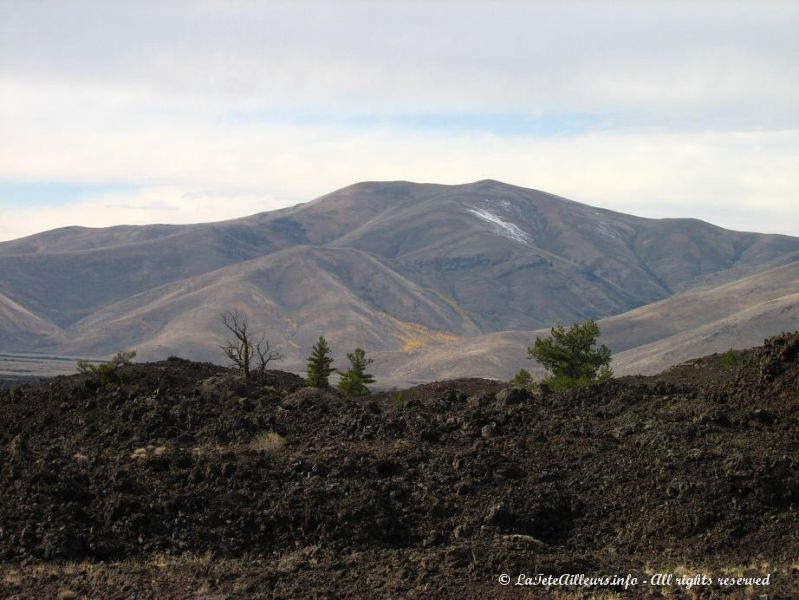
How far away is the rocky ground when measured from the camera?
42.4 ft

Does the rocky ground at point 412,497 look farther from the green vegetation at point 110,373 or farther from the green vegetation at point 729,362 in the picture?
the green vegetation at point 729,362

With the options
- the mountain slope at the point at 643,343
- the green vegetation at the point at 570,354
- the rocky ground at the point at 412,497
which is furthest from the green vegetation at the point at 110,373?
the mountain slope at the point at 643,343

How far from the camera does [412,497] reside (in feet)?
52.5

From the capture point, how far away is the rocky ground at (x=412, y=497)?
1293cm

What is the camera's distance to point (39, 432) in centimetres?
2183

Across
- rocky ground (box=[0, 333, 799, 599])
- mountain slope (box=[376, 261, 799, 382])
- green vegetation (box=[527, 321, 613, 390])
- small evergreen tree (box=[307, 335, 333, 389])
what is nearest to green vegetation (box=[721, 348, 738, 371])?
green vegetation (box=[527, 321, 613, 390])

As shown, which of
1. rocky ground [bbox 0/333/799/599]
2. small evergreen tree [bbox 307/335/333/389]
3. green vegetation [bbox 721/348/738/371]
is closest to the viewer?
rocky ground [bbox 0/333/799/599]

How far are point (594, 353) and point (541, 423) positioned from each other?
69.8 ft

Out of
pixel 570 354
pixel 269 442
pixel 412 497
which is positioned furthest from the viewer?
pixel 570 354

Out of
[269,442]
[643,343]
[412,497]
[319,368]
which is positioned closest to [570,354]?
[319,368]

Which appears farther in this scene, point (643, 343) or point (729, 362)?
point (643, 343)

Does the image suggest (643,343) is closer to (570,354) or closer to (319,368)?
(319,368)

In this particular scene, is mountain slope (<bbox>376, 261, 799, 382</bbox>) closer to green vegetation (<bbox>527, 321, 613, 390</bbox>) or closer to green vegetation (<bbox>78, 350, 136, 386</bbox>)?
green vegetation (<bbox>527, 321, 613, 390</bbox>)

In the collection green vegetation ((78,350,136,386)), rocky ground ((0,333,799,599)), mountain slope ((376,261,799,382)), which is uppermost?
green vegetation ((78,350,136,386))
